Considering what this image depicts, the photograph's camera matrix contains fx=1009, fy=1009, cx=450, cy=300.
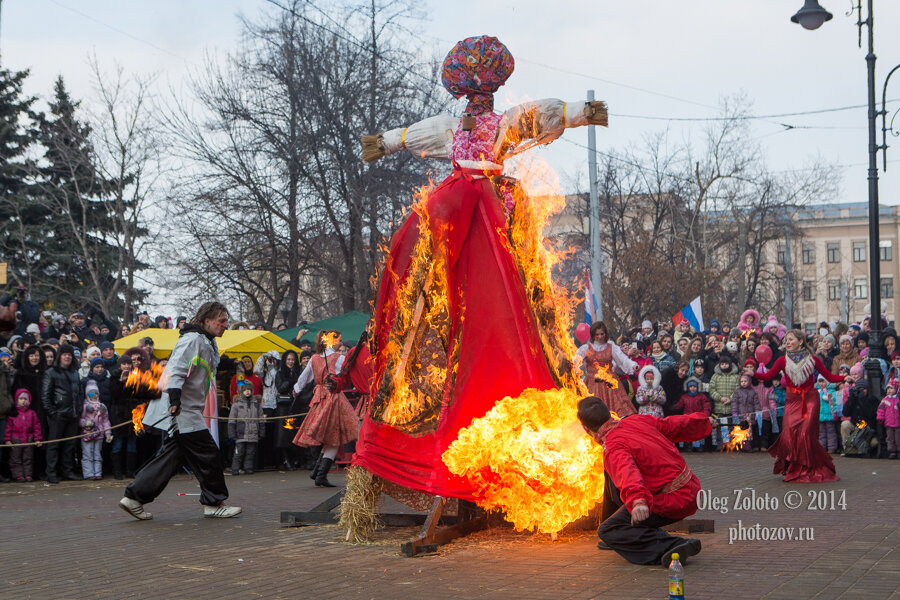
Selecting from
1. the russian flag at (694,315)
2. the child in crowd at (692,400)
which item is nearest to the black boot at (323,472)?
the child in crowd at (692,400)

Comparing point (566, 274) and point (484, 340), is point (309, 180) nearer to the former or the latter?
point (566, 274)

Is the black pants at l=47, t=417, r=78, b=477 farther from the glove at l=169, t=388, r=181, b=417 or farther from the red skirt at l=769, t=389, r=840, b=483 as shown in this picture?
the red skirt at l=769, t=389, r=840, b=483

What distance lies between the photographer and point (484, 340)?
24.5 ft

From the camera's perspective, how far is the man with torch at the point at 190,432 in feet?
29.6

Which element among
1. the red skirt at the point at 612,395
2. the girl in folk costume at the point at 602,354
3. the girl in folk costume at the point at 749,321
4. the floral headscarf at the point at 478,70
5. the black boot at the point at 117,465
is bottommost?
the black boot at the point at 117,465

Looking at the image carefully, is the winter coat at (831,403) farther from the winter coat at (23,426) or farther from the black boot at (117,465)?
the winter coat at (23,426)

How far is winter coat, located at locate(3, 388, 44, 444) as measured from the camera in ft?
43.6

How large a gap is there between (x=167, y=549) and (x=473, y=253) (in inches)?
124

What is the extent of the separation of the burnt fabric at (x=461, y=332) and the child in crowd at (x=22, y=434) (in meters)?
7.46

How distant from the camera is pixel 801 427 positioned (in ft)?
37.5

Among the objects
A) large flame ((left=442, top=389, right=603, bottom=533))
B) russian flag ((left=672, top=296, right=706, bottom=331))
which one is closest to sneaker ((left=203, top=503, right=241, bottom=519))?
large flame ((left=442, top=389, right=603, bottom=533))

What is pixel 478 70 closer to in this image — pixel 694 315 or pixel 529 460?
pixel 529 460

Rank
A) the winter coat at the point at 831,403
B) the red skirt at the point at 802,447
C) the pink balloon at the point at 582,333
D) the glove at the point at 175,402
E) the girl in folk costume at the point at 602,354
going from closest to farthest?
1. the glove at the point at 175,402
2. the red skirt at the point at 802,447
3. the girl in folk costume at the point at 602,354
4. the pink balloon at the point at 582,333
5. the winter coat at the point at 831,403

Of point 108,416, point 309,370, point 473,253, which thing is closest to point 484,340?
point 473,253
